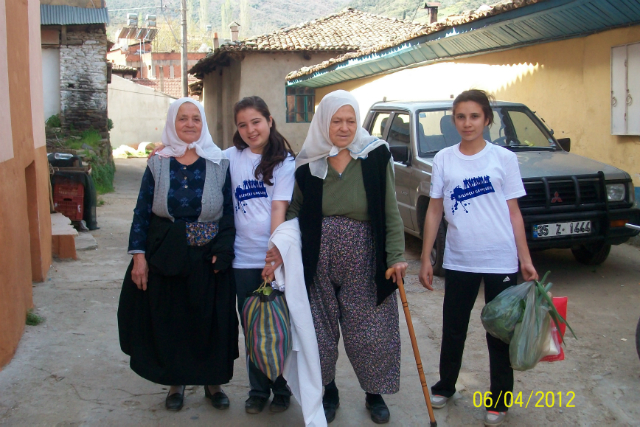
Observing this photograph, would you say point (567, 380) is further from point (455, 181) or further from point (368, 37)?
point (368, 37)

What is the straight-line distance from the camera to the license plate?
5.77 meters

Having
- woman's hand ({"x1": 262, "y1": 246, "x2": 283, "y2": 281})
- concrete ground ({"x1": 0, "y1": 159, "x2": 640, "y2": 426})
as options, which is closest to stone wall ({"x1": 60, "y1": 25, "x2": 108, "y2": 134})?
concrete ground ({"x1": 0, "y1": 159, "x2": 640, "y2": 426})

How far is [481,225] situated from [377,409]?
3.87 ft

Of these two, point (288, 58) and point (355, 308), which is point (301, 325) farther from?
point (288, 58)

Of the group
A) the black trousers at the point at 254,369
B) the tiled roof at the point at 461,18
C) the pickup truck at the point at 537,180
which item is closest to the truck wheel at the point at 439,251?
the pickup truck at the point at 537,180

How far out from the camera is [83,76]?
672 inches

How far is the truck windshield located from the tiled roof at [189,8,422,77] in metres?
16.3

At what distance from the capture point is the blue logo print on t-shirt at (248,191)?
3.42 m

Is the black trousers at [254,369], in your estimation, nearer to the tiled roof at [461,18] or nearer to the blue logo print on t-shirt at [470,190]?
the blue logo print on t-shirt at [470,190]

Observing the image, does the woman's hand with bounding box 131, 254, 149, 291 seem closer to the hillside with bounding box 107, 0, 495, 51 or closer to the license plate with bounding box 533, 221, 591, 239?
the license plate with bounding box 533, 221, 591, 239

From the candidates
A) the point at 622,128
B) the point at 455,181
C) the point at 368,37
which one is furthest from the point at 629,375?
the point at 368,37

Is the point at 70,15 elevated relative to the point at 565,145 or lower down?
elevated

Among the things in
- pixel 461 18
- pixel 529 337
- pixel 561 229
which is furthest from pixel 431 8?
pixel 529 337

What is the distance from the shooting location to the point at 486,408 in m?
3.44
